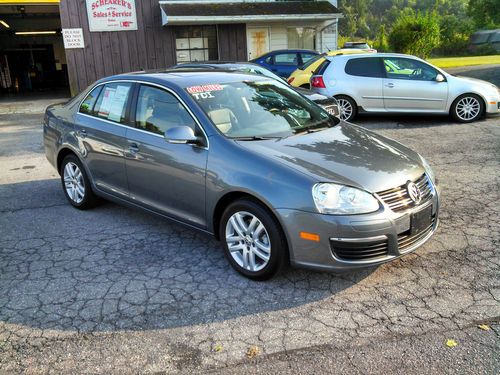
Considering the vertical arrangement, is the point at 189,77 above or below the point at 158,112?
above

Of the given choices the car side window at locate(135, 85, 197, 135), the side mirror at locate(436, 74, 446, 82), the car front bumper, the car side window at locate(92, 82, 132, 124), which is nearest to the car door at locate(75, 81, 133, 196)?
the car side window at locate(92, 82, 132, 124)

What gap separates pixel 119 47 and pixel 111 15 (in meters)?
1.09

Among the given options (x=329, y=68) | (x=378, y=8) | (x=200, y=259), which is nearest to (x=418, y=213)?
(x=200, y=259)

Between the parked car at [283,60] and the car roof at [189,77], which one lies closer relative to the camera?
the car roof at [189,77]

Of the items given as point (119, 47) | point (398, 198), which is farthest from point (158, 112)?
point (119, 47)

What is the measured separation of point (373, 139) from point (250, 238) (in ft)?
5.18

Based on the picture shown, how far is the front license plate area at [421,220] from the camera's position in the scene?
3641mm

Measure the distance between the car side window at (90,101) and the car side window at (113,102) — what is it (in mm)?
81

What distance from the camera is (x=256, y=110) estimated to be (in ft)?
14.9

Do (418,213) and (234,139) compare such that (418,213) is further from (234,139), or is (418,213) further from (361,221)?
(234,139)

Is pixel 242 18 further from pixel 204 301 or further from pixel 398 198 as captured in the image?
pixel 204 301

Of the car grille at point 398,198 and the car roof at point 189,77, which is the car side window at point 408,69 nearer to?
the car roof at point 189,77

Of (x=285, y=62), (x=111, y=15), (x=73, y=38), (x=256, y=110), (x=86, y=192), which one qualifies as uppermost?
(x=111, y=15)

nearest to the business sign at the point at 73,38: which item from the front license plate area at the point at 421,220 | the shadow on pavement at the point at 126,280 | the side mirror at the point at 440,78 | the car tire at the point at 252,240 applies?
the side mirror at the point at 440,78
